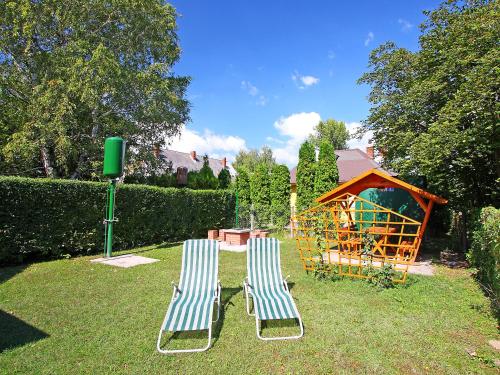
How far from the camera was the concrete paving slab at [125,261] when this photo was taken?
8516 mm

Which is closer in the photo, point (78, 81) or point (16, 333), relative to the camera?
point (16, 333)

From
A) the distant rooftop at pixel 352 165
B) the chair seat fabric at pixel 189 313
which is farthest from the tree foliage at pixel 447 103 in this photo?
the distant rooftop at pixel 352 165

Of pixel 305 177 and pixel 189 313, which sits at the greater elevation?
pixel 305 177

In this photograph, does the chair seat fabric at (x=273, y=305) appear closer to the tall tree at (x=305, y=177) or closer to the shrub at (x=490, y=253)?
the shrub at (x=490, y=253)

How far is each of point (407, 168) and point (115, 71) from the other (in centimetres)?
1334

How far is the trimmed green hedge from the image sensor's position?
807 centimetres

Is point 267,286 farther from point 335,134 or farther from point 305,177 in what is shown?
point 335,134

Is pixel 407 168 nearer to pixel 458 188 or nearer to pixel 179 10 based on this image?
pixel 458 188

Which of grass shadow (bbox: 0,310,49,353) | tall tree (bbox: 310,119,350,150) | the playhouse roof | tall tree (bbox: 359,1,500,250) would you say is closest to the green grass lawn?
grass shadow (bbox: 0,310,49,353)

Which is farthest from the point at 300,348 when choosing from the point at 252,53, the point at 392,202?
the point at 252,53

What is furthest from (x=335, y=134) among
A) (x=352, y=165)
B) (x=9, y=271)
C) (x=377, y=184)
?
(x=9, y=271)

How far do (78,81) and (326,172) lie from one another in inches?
501

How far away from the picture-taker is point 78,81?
1421cm

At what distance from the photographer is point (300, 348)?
3.89 meters
